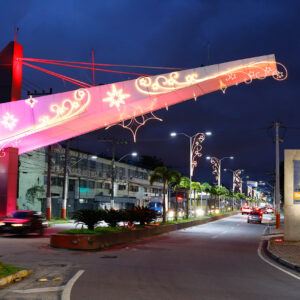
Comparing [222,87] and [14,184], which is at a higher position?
[222,87]

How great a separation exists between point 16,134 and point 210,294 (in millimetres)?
16278

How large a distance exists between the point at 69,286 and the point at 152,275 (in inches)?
107

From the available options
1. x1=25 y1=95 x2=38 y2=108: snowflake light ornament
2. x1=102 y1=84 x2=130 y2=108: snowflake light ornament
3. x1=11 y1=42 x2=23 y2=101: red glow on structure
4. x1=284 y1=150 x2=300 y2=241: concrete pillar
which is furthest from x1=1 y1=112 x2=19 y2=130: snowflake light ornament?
x1=284 y1=150 x2=300 y2=241: concrete pillar

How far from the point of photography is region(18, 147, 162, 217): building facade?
57312mm

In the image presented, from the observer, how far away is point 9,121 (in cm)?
2288

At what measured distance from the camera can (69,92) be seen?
22.7 m

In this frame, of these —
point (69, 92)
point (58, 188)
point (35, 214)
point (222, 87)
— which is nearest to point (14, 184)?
point (35, 214)

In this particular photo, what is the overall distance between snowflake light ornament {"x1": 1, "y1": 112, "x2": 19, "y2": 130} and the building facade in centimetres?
2501

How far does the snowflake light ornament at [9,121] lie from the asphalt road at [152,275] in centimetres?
659

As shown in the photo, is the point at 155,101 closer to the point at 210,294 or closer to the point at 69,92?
the point at 69,92

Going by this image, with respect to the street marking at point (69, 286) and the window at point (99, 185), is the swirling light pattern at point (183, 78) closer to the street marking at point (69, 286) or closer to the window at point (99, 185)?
the street marking at point (69, 286)

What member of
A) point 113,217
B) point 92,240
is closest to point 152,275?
point 92,240

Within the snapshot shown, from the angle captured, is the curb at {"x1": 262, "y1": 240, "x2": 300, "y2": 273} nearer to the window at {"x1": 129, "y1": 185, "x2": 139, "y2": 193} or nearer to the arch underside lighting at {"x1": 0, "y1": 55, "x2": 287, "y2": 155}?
the arch underside lighting at {"x1": 0, "y1": 55, "x2": 287, "y2": 155}

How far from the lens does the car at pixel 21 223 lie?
983 inches
